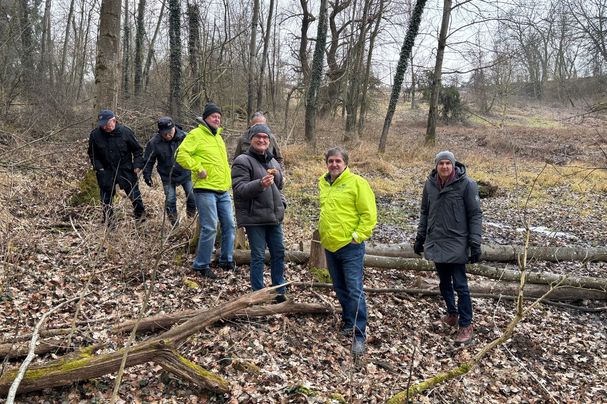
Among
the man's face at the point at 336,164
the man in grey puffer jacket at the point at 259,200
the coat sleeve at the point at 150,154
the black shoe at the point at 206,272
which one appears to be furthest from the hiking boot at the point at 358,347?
the coat sleeve at the point at 150,154

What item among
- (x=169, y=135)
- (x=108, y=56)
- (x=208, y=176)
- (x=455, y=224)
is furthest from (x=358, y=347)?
(x=108, y=56)

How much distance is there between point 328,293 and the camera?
212 inches

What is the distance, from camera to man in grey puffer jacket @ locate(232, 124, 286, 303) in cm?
427

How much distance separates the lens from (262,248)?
4469 mm

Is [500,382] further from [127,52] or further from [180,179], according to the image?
[127,52]

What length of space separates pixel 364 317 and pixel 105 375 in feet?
7.44

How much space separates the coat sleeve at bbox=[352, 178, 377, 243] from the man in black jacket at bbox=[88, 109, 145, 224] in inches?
144

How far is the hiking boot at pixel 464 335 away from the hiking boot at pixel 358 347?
1.16 meters

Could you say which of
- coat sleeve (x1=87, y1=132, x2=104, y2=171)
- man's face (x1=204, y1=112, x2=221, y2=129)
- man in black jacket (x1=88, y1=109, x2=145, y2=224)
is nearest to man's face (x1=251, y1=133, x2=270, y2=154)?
man's face (x1=204, y1=112, x2=221, y2=129)

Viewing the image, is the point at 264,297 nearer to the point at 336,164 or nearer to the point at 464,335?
the point at 336,164

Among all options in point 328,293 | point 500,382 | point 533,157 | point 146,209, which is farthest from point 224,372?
point 533,157

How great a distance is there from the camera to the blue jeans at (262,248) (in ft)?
14.4

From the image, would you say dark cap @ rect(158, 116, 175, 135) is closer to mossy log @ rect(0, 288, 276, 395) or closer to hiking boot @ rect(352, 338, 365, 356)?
mossy log @ rect(0, 288, 276, 395)

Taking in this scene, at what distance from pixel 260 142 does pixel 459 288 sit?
2546mm
